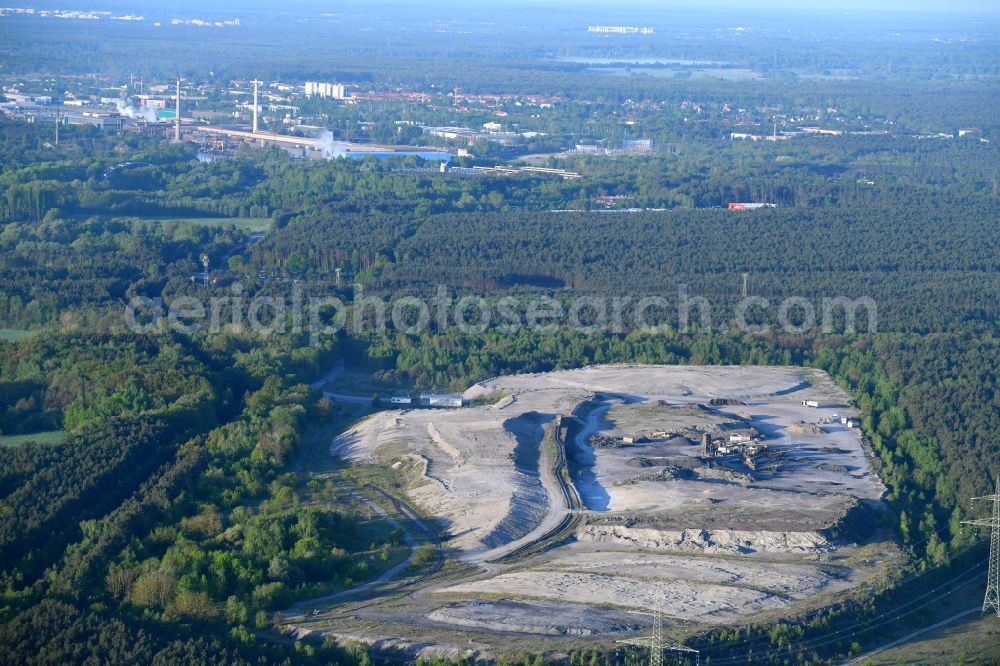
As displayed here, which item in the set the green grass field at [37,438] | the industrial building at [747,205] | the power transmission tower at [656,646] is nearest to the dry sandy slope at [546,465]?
the power transmission tower at [656,646]

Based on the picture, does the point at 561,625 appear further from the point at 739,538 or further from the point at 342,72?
the point at 342,72

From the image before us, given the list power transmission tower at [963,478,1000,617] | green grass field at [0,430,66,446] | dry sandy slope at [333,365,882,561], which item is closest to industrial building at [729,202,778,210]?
dry sandy slope at [333,365,882,561]

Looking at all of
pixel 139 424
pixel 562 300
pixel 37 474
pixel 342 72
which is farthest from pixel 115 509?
pixel 342 72

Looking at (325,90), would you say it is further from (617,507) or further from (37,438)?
(617,507)

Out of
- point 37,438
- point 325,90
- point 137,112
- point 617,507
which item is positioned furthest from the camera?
point 325,90

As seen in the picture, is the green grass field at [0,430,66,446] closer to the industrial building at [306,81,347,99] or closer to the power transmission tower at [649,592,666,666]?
the power transmission tower at [649,592,666,666]

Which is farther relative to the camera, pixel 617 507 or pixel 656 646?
pixel 617 507

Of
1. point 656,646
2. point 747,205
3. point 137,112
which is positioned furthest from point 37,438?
point 137,112
